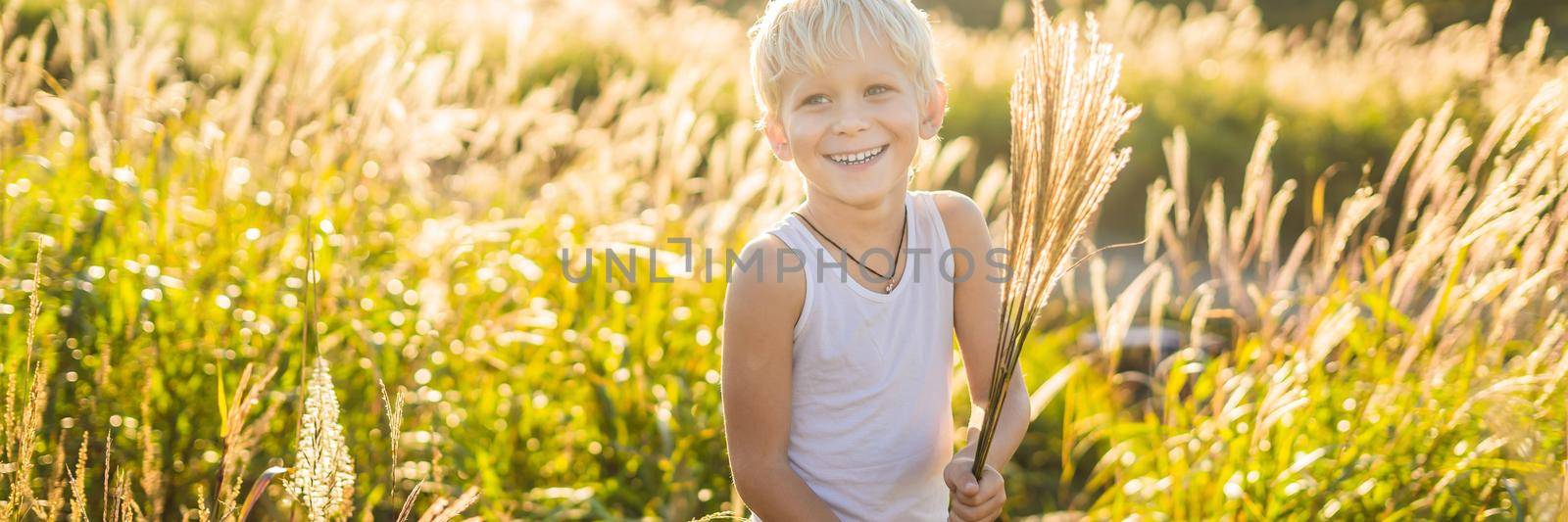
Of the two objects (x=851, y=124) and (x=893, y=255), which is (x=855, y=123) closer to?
(x=851, y=124)

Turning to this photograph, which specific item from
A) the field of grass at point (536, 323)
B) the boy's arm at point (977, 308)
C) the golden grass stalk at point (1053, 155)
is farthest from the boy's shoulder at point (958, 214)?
the field of grass at point (536, 323)

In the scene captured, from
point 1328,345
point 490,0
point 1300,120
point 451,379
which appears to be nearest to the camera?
point 1328,345

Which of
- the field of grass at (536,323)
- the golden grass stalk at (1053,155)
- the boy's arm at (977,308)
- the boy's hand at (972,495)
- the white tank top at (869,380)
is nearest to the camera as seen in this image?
the golden grass stalk at (1053,155)

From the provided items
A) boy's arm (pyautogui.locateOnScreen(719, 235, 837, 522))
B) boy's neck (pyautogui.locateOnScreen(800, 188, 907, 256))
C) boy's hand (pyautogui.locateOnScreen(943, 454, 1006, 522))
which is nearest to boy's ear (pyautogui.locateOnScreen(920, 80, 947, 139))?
boy's neck (pyautogui.locateOnScreen(800, 188, 907, 256))

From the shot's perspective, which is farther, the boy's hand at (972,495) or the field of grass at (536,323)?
the field of grass at (536,323)

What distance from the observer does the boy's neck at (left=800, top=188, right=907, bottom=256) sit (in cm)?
192

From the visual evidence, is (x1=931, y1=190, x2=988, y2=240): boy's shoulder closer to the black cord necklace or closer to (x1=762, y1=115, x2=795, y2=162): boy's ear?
the black cord necklace

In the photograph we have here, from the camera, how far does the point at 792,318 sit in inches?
72.1

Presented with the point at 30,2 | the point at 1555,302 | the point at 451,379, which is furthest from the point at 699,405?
the point at 30,2

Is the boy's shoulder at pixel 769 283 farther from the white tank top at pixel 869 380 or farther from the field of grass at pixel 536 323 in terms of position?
the field of grass at pixel 536 323

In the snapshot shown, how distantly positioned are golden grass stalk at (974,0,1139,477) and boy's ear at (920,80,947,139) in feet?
0.82

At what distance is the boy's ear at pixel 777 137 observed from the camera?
192 centimetres

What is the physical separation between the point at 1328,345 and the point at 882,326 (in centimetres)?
141

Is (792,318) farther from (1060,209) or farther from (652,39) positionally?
(652,39)
